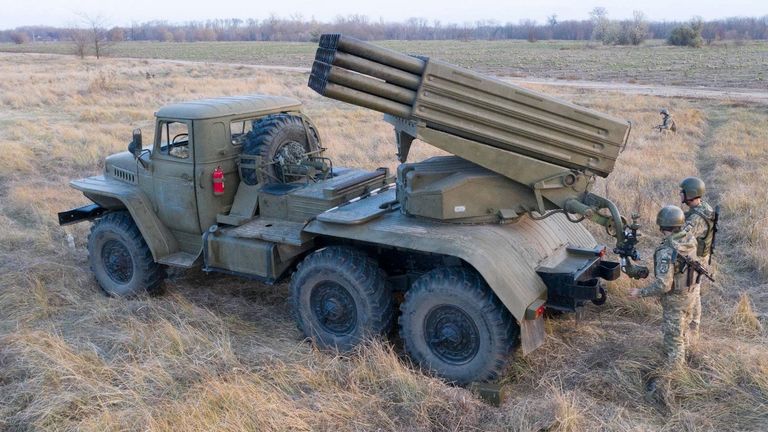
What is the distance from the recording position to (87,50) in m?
48.4

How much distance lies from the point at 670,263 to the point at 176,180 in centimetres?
453

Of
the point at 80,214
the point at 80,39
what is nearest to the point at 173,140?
the point at 80,214

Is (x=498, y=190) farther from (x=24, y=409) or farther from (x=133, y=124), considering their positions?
(x=133, y=124)

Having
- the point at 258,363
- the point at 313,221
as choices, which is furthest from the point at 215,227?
the point at 258,363

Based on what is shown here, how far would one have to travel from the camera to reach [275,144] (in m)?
6.61

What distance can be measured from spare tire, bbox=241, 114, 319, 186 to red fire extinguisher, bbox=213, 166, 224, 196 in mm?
222

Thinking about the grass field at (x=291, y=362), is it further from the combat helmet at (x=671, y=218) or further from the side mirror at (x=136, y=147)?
the side mirror at (x=136, y=147)

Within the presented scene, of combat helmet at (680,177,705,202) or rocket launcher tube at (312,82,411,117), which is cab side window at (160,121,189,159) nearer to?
rocket launcher tube at (312,82,411,117)

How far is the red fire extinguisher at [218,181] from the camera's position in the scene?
6.54 meters

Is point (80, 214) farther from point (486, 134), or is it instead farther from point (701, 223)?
point (701, 223)

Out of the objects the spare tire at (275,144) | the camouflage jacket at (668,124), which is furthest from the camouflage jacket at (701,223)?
the camouflage jacket at (668,124)

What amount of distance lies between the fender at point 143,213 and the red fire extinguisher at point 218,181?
2.73ft

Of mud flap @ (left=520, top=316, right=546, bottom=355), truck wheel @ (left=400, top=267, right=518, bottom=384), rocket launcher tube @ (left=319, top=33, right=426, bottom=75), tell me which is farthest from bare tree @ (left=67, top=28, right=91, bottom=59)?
mud flap @ (left=520, top=316, right=546, bottom=355)

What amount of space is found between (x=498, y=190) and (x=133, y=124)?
15617 millimetres
